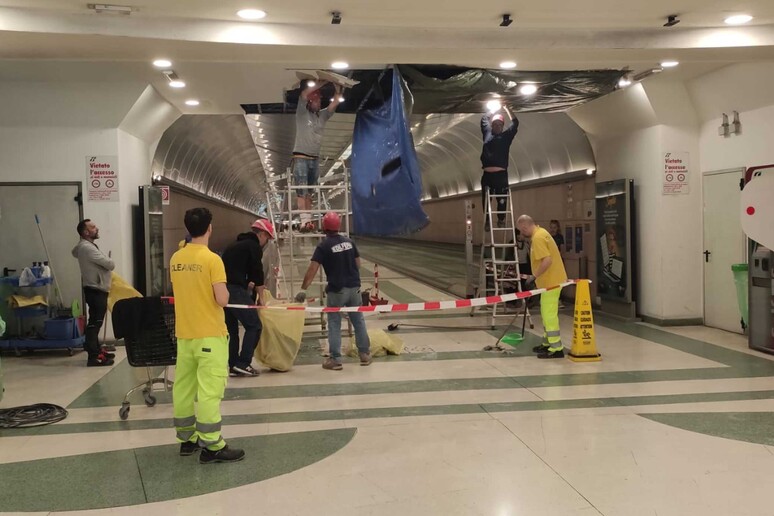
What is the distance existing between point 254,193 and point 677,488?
34.9 m

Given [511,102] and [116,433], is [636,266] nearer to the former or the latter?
[511,102]

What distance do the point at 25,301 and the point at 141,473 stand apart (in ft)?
16.3

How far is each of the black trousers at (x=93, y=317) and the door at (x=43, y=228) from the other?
1239 millimetres

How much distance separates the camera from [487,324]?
33.8ft

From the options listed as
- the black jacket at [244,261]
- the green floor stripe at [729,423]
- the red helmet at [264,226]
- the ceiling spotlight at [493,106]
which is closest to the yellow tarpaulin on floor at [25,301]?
the black jacket at [244,261]

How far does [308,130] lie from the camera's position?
8.16 metres

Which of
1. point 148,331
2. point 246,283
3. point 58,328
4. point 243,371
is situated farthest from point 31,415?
point 58,328

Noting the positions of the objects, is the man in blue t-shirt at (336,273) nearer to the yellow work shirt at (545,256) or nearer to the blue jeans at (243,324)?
the blue jeans at (243,324)

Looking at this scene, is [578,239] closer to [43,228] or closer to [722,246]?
[722,246]

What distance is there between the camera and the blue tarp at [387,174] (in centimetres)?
660

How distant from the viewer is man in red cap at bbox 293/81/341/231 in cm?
819

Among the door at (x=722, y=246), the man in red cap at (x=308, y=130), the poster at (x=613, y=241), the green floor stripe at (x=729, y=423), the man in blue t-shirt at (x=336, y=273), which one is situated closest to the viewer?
the green floor stripe at (x=729, y=423)

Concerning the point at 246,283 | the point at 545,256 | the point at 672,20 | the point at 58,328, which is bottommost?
the point at 58,328

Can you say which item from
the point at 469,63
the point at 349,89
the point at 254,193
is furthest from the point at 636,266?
the point at 254,193
